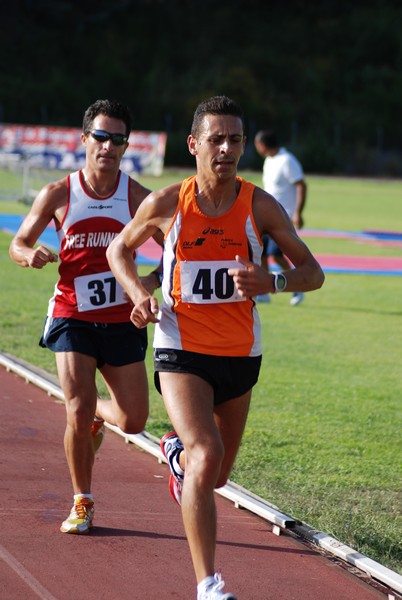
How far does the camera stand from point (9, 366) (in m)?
10.6

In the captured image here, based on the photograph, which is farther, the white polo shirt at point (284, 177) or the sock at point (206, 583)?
the white polo shirt at point (284, 177)

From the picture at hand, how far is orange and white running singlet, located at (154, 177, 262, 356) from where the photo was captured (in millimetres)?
5406

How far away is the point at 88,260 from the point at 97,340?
0.47m

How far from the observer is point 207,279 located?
5406mm

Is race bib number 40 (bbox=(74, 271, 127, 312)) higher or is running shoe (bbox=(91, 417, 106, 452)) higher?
race bib number 40 (bbox=(74, 271, 127, 312))

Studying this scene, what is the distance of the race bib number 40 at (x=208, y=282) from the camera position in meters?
5.39

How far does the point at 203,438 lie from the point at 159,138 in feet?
138

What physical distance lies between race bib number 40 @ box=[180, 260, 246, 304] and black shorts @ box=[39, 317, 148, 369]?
117 centimetres

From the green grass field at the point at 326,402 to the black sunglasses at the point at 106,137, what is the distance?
7.69 feet

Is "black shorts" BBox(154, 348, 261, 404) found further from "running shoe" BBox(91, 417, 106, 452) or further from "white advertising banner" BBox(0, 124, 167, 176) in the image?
"white advertising banner" BBox(0, 124, 167, 176)

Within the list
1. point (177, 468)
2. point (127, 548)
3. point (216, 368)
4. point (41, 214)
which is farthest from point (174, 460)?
point (41, 214)

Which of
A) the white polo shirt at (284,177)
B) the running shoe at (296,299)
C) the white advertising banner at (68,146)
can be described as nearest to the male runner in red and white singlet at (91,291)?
the white polo shirt at (284,177)

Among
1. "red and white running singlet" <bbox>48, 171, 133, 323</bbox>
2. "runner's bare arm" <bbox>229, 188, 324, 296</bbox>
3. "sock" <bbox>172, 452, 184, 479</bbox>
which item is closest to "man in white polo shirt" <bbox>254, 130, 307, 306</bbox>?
"red and white running singlet" <bbox>48, 171, 133, 323</bbox>

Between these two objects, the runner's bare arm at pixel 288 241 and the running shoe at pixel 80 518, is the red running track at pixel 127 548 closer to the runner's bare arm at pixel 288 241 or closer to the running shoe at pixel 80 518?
the running shoe at pixel 80 518
